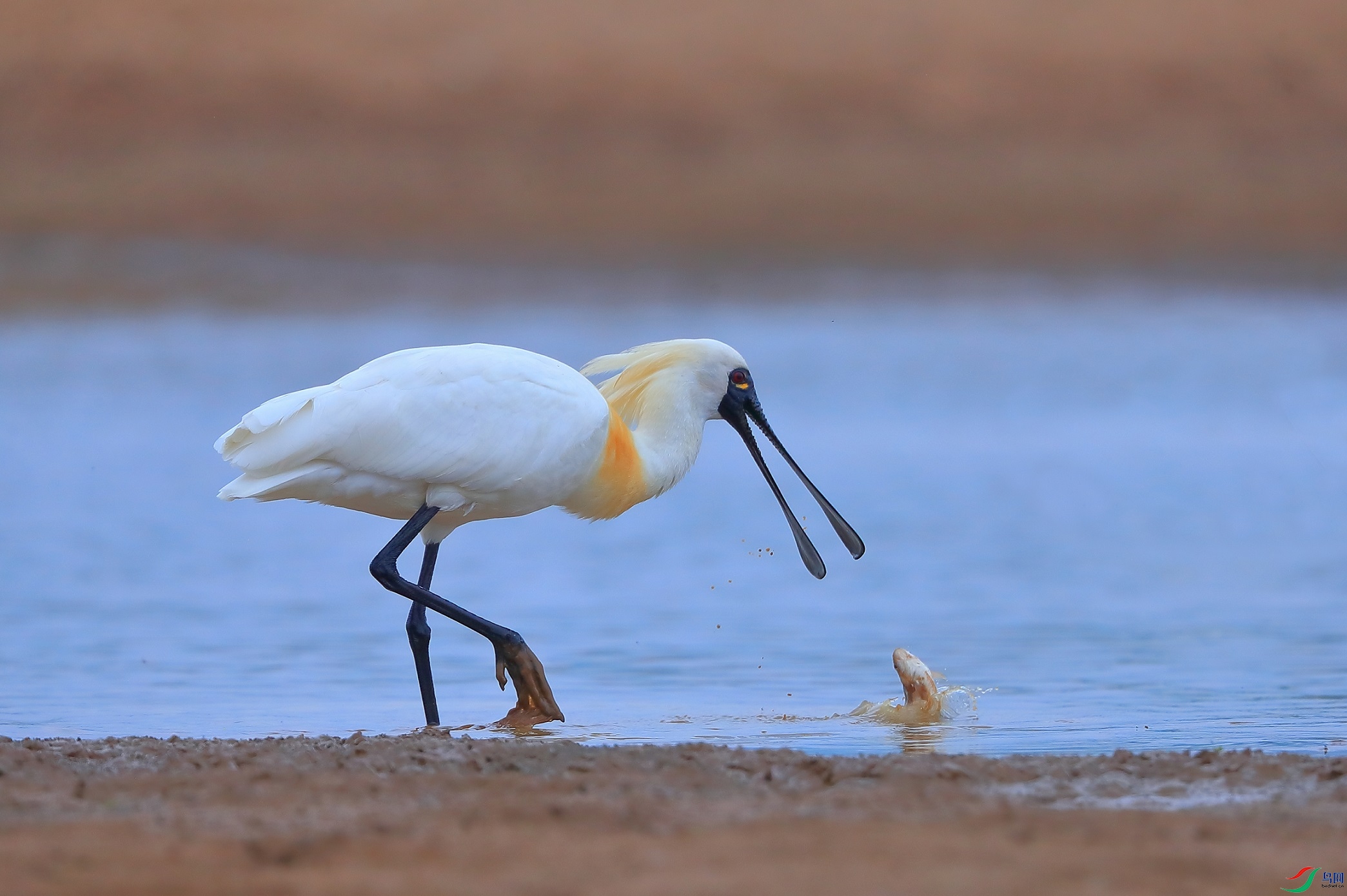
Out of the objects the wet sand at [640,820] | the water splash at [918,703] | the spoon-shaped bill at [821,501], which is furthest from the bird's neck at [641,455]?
the wet sand at [640,820]

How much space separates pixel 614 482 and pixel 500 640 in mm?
898

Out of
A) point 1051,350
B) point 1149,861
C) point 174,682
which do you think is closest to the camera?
point 1149,861

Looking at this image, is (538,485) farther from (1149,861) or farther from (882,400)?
(882,400)

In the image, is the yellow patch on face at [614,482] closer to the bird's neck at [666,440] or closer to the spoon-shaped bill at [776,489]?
the bird's neck at [666,440]

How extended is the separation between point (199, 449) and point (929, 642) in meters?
15.4

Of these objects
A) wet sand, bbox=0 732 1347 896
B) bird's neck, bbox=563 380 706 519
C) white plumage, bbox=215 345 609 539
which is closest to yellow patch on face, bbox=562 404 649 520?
bird's neck, bbox=563 380 706 519

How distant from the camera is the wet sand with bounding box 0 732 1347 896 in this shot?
4191 mm

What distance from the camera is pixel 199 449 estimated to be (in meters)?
24.4

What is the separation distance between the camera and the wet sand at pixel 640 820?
4.19 meters

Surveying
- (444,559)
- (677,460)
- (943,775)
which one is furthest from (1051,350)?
(943,775)

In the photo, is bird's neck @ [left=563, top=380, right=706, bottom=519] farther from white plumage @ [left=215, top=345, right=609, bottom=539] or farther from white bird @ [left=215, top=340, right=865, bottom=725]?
white plumage @ [left=215, top=345, right=609, bottom=539]

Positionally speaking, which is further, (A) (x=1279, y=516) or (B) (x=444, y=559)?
(A) (x=1279, y=516)

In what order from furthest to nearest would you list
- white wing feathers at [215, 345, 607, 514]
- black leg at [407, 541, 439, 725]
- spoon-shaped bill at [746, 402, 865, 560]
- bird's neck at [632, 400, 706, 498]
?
spoon-shaped bill at [746, 402, 865, 560] → bird's neck at [632, 400, 706, 498] → black leg at [407, 541, 439, 725] → white wing feathers at [215, 345, 607, 514]

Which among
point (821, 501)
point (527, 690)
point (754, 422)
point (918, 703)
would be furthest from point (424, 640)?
point (821, 501)
